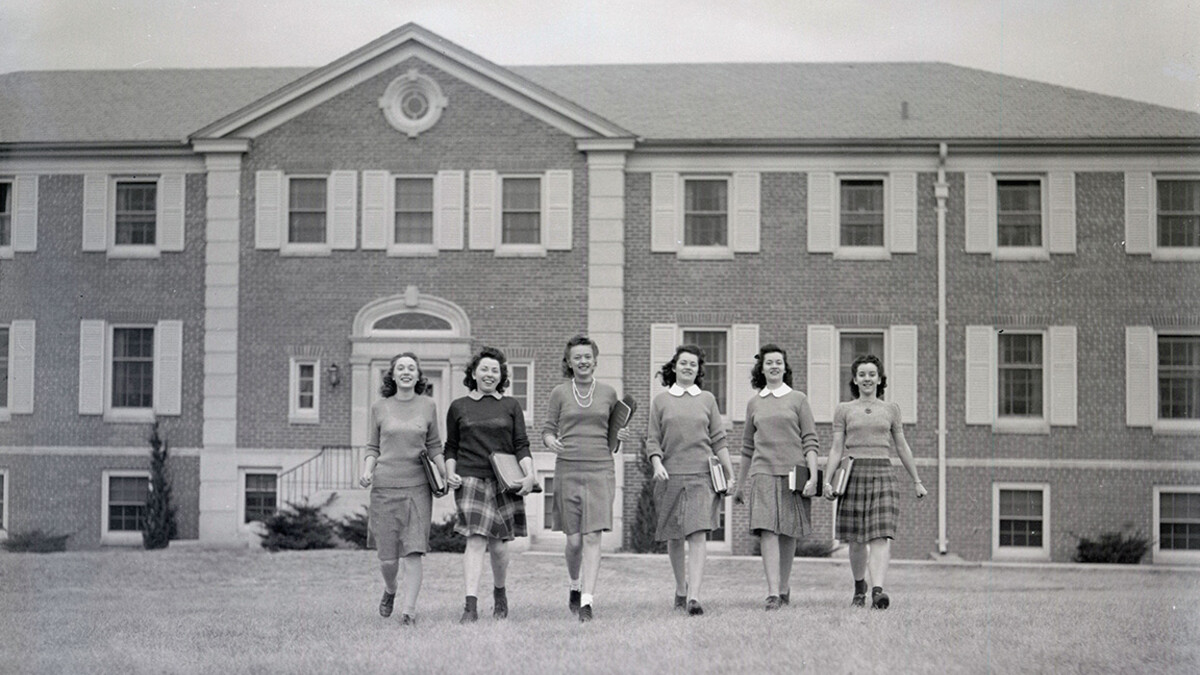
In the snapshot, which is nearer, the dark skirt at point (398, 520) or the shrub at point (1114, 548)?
the dark skirt at point (398, 520)

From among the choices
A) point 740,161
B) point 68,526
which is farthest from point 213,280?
point 740,161

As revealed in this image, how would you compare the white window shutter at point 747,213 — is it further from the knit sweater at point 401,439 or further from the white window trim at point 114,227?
the knit sweater at point 401,439

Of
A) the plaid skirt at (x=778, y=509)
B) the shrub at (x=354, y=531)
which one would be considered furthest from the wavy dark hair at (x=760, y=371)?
the shrub at (x=354, y=531)

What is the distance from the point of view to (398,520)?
31.3ft

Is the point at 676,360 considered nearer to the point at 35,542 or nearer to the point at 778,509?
the point at 778,509

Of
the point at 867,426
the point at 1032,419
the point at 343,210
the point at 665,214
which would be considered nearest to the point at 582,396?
the point at 867,426

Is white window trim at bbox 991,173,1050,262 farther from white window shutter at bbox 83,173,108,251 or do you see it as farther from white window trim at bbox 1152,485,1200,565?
white window shutter at bbox 83,173,108,251

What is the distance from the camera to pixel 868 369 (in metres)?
9.92

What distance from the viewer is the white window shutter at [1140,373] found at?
18.7m

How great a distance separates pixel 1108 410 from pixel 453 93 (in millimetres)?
10429

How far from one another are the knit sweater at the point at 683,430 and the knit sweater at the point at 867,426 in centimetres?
100

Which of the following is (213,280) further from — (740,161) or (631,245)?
(740,161)

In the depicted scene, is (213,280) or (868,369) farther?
(213,280)

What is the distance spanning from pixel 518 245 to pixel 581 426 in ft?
33.8
